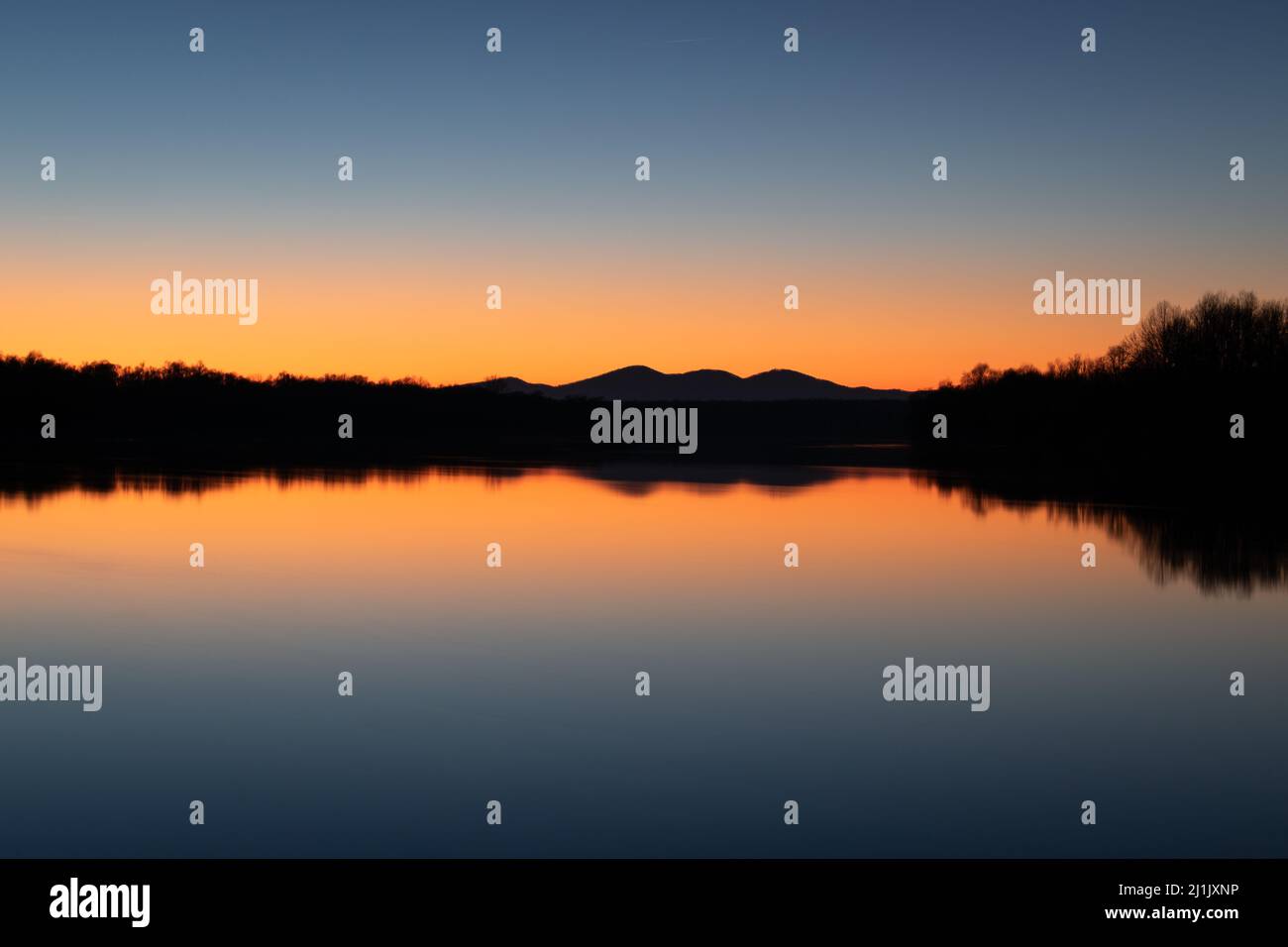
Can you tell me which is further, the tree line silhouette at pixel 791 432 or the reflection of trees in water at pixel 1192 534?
the tree line silhouette at pixel 791 432

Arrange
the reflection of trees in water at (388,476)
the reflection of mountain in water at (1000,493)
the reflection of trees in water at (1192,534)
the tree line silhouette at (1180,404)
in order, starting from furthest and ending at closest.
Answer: the tree line silhouette at (1180,404) → the reflection of trees in water at (388,476) → the reflection of mountain in water at (1000,493) → the reflection of trees in water at (1192,534)

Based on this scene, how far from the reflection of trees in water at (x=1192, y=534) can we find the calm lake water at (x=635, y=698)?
151mm

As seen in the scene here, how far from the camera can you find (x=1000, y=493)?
34250 mm

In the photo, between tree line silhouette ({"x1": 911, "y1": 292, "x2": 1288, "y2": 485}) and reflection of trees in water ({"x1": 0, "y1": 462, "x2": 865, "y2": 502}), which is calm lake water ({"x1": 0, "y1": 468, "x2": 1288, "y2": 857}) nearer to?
reflection of trees in water ({"x1": 0, "y1": 462, "x2": 865, "y2": 502})

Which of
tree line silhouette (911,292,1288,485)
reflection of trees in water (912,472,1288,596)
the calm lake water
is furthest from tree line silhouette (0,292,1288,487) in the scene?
the calm lake water

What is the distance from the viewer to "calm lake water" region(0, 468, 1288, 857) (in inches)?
276

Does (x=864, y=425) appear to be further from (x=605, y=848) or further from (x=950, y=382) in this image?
(x=605, y=848)

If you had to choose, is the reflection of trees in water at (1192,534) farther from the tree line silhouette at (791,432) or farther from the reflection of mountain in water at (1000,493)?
the tree line silhouette at (791,432)

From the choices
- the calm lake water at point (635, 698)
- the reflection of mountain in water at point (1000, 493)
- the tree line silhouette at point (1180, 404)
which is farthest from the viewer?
the tree line silhouette at point (1180, 404)

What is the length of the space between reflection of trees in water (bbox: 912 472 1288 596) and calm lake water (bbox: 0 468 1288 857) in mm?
151

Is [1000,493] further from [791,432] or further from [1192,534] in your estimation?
[791,432]

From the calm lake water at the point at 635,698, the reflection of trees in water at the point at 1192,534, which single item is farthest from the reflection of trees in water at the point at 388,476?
the calm lake water at the point at 635,698

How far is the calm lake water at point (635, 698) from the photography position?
7.00m
